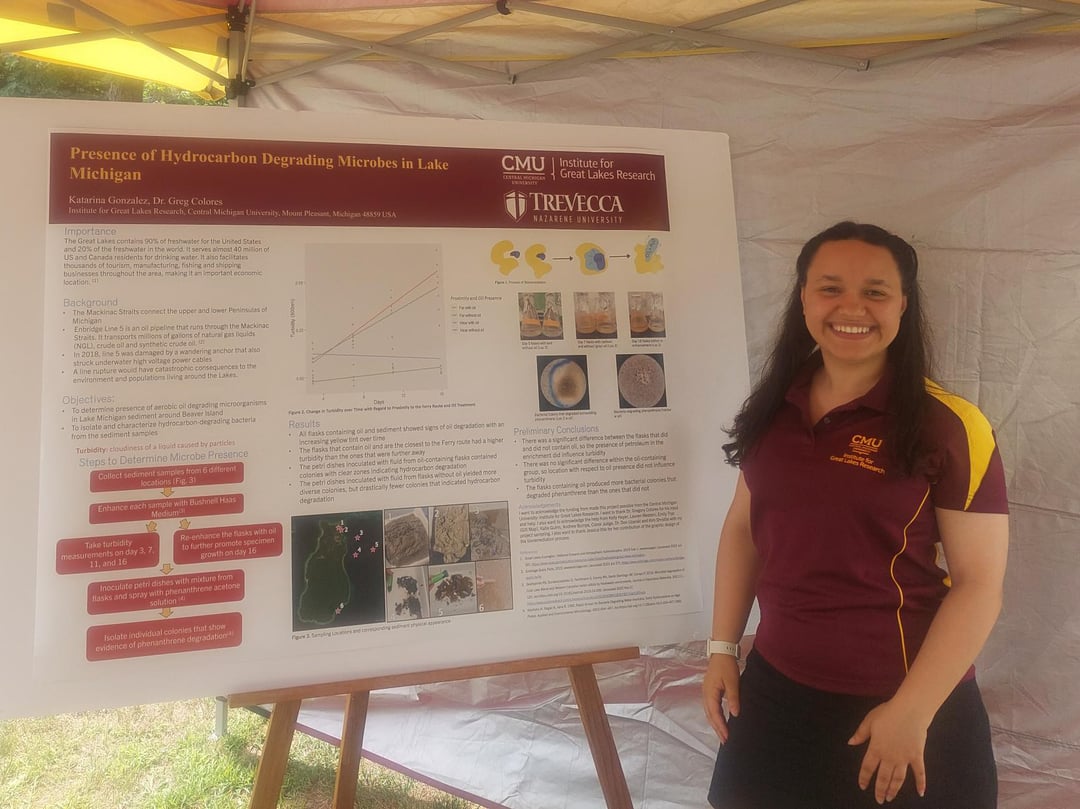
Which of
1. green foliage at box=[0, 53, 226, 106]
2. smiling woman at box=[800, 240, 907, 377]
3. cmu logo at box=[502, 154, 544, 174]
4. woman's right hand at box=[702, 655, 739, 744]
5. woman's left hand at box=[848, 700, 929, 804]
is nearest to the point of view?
woman's left hand at box=[848, 700, 929, 804]

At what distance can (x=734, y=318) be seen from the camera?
1.44 meters

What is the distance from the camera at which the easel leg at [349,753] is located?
55.9 inches

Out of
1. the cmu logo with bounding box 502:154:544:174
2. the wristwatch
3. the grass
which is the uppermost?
the cmu logo with bounding box 502:154:544:174

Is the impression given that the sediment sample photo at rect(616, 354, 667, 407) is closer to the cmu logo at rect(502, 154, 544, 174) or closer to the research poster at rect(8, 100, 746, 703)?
the research poster at rect(8, 100, 746, 703)

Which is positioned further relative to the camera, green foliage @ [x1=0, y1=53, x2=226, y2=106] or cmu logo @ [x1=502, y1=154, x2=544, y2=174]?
green foliage @ [x1=0, y1=53, x2=226, y2=106]

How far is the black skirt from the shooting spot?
957mm

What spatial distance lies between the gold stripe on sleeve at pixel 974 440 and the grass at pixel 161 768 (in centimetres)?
171

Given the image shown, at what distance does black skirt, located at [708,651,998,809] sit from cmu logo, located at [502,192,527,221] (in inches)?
40.1

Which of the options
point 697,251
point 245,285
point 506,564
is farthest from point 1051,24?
point 245,285

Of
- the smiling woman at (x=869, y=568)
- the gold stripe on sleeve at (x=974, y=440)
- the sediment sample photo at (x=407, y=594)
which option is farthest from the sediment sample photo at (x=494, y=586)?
the gold stripe on sleeve at (x=974, y=440)

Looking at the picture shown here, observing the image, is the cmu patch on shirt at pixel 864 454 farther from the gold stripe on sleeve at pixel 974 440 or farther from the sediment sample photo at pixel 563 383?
the sediment sample photo at pixel 563 383

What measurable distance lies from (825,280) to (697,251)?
1.34 ft

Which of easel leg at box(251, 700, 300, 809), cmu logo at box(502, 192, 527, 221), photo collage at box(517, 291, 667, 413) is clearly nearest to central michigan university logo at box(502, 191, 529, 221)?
cmu logo at box(502, 192, 527, 221)

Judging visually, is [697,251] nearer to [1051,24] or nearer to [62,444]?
[1051,24]
